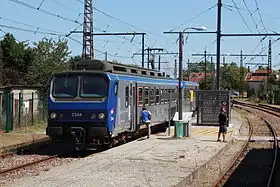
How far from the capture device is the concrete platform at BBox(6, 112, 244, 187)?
12.6 meters

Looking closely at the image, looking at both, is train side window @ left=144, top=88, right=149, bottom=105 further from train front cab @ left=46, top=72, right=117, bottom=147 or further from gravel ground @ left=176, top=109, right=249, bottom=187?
train front cab @ left=46, top=72, right=117, bottom=147

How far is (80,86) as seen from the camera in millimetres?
19047

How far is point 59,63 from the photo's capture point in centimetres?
4522

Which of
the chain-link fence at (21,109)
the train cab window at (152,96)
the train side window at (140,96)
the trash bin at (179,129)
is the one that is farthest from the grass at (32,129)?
the trash bin at (179,129)

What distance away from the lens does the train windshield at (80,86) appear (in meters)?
18.9

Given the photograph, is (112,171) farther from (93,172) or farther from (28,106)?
(28,106)

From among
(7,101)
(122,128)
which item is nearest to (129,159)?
(122,128)

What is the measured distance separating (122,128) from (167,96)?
32.3 ft

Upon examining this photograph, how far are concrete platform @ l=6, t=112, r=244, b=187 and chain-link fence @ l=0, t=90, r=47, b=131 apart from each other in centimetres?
821

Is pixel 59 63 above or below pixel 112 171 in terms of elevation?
above

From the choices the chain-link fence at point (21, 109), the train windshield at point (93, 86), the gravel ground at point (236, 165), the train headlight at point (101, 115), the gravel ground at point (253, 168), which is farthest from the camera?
the chain-link fence at point (21, 109)

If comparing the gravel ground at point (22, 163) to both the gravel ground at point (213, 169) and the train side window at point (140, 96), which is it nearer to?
Result: the gravel ground at point (213, 169)

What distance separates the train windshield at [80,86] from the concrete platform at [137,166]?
2.08 metres

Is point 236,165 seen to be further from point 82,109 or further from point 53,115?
point 53,115
